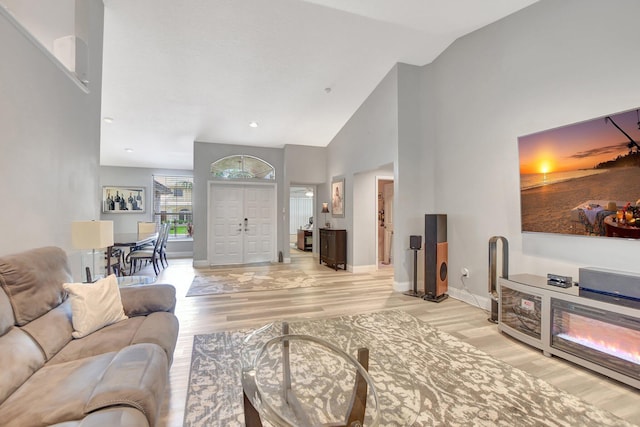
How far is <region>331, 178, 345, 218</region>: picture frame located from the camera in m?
6.52

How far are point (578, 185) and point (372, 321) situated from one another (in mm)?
2557

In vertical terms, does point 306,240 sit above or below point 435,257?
below

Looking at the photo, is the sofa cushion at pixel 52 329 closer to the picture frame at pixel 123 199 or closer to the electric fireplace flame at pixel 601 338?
the electric fireplace flame at pixel 601 338

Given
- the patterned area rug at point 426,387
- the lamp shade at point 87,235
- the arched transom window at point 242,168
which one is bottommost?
the patterned area rug at point 426,387

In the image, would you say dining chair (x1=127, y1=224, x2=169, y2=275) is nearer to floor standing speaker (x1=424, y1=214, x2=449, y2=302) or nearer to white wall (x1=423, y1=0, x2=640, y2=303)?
floor standing speaker (x1=424, y1=214, x2=449, y2=302)

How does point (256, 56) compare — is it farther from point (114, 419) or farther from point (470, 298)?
point (470, 298)

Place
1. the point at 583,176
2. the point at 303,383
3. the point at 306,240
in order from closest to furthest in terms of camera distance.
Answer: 1. the point at 303,383
2. the point at 583,176
3. the point at 306,240

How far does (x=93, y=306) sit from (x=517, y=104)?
466 centimetres

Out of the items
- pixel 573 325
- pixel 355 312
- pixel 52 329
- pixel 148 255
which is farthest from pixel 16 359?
pixel 148 255

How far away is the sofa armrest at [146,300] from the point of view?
2.27 metres

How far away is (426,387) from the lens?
2100 mm

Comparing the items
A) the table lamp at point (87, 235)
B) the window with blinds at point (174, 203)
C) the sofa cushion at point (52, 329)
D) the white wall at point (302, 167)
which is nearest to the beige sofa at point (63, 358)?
the sofa cushion at point (52, 329)

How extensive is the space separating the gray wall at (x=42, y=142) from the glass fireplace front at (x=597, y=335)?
436 centimetres

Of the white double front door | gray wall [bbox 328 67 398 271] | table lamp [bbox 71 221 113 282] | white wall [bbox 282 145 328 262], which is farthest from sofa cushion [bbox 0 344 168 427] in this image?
white wall [bbox 282 145 328 262]
